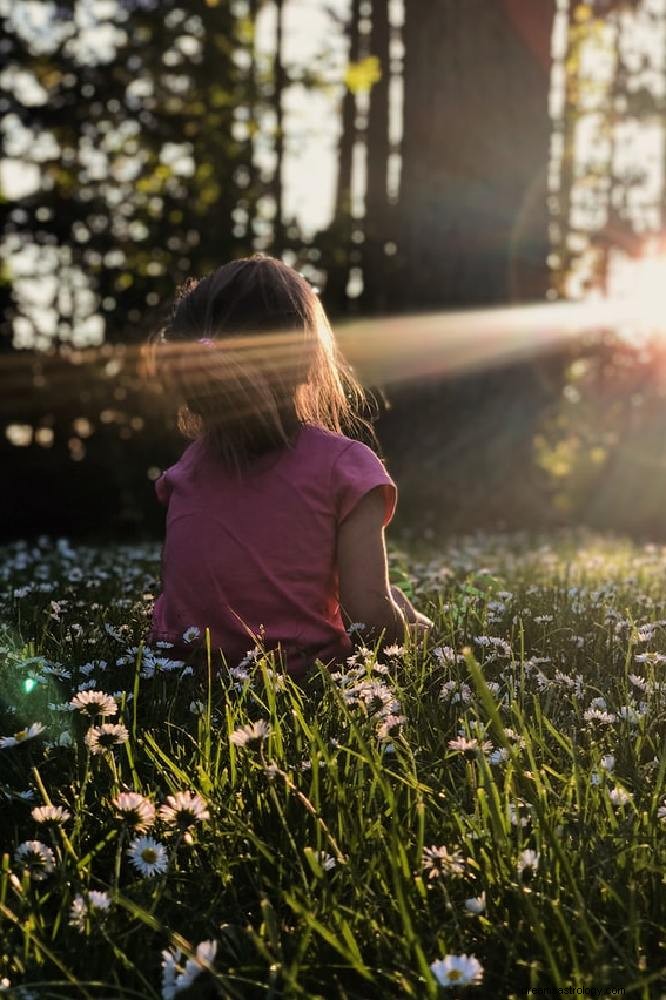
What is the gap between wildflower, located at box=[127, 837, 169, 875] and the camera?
1.87m

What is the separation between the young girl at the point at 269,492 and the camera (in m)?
3.02

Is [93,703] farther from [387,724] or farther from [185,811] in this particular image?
[387,724]

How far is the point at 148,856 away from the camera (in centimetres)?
188

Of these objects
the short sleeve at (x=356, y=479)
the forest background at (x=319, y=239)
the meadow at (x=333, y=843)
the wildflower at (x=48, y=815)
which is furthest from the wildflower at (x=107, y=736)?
the forest background at (x=319, y=239)

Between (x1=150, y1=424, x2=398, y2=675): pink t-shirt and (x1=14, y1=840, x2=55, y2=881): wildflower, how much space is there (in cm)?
121

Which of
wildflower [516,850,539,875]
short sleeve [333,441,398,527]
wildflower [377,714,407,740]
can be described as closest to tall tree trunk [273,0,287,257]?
short sleeve [333,441,398,527]

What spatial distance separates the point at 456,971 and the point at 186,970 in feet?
1.26

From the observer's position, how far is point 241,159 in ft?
38.8

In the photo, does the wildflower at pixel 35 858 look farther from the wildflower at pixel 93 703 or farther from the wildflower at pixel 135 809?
the wildflower at pixel 93 703

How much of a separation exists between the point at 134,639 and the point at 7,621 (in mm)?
569

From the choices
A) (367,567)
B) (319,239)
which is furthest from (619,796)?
(319,239)

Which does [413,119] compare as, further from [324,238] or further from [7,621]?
[7,621]

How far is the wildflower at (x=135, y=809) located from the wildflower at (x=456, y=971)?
61 centimetres

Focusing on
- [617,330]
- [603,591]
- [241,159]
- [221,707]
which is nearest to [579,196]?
[617,330]
